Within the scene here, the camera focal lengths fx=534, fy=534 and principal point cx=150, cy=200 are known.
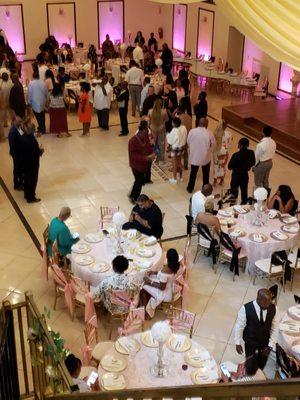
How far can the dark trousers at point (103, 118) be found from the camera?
44.4 ft

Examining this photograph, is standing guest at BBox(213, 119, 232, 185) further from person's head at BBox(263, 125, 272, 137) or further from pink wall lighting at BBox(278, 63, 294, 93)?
pink wall lighting at BBox(278, 63, 294, 93)

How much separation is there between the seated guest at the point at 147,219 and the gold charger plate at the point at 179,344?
2444mm

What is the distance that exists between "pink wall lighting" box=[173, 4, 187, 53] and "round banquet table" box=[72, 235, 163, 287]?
15877mm

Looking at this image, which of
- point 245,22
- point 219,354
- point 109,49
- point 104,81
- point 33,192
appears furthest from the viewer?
point 109,49

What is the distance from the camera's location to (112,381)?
4965 millimetres

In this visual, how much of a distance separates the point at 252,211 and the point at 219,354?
2738mm

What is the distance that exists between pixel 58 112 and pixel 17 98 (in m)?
1.02

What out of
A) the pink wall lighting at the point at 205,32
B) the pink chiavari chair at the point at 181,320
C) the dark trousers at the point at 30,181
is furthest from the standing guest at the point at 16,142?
the pink wall lighting at the point at 205,32

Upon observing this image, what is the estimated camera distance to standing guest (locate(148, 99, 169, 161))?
11.2m

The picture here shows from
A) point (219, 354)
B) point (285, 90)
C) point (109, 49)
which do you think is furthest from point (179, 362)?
point (109, 49)

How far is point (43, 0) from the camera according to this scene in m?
20.6

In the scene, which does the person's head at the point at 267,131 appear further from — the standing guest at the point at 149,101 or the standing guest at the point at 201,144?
the standing guest at the point at 149,101

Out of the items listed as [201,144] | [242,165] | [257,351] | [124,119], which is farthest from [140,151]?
[257,351]

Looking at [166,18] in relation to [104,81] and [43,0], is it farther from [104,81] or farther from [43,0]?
[104,81]
